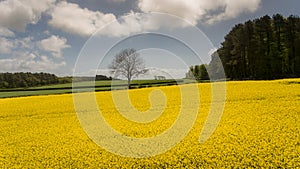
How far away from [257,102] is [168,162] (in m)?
9.88

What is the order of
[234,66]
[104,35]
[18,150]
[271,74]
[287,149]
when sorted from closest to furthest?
[287,149] → [18,150] → [104,35] → [271,74] → [234,66]

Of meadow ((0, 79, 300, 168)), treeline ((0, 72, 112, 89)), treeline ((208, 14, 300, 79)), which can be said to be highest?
treeline ((208, 14, 300, 79))

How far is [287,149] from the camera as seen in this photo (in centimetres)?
793

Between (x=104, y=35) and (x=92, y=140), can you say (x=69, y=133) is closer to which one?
(x=92, y=140)

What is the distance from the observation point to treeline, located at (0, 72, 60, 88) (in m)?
54.9

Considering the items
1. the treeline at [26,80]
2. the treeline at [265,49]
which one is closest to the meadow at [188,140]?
the treeline at [265,49]

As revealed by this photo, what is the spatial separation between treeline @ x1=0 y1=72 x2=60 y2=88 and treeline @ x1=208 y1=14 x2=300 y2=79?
31764 mm

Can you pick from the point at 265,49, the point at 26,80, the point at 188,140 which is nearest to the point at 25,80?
the point at 26,80

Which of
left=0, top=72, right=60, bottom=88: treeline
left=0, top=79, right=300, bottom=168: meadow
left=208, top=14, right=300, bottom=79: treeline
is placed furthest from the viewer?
left=208, top=14, right=300, bottom=79: treeline

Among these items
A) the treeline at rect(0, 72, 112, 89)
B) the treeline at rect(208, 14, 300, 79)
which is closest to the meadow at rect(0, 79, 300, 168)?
the treeline at rect(208, 14, 300, 79)

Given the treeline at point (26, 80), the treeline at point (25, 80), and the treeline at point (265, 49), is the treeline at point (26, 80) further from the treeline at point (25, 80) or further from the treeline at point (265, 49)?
the treeline at point (265, 49)

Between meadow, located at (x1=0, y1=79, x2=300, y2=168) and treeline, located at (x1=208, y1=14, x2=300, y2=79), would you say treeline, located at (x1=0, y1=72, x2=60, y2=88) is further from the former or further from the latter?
meadow, located at (x1=0, y1=79, x2=300, y2=168)

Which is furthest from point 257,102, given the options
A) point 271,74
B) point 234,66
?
point 234,66

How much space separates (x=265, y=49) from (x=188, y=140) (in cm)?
5470
